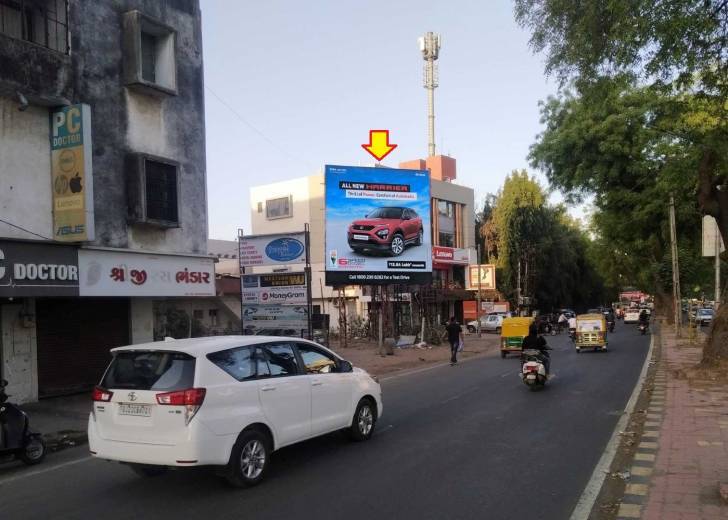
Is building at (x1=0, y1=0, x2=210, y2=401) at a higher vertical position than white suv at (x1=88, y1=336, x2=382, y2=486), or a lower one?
higher

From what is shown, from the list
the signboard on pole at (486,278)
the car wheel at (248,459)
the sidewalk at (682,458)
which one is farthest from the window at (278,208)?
the car wheel at (248,459)

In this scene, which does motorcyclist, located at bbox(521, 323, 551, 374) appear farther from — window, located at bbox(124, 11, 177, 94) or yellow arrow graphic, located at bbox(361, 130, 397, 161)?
yellow arrow graphic, located at bbox(361, 130, 397, 161)

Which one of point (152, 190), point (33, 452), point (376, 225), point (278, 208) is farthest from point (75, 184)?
point (278, 208)

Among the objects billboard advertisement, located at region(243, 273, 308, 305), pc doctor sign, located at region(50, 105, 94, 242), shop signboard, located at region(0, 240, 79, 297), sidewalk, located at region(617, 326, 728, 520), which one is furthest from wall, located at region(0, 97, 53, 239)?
sidewalk, located at region(617, 326, 728, 520)

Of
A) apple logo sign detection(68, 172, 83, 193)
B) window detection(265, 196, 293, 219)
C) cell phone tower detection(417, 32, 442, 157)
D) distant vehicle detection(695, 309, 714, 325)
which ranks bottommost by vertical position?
distant vehicle detection(695, 309, 714, 325)

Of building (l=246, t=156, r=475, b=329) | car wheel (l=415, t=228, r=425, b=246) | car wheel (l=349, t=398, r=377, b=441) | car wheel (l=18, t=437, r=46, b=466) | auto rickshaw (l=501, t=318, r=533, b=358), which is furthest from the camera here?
building (l=246, t=156, r=475, b=329)

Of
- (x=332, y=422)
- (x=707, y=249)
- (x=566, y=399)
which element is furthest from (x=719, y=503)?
(x=707, y=249)

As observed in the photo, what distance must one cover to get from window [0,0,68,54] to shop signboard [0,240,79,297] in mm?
4282

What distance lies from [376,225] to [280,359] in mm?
19501

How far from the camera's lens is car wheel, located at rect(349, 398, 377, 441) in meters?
9.05

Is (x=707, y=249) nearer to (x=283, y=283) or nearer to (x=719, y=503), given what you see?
(x=283, y=283)

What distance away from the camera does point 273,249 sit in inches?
739

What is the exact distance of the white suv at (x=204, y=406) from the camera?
6551mm

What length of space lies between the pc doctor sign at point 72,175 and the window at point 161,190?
2.31 meters
